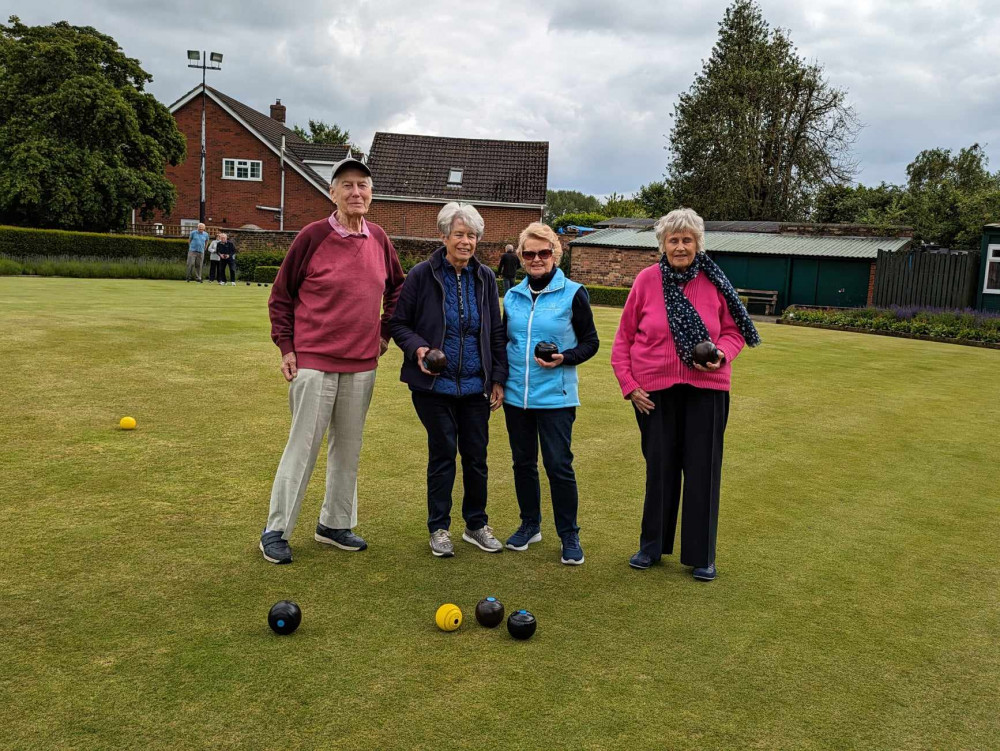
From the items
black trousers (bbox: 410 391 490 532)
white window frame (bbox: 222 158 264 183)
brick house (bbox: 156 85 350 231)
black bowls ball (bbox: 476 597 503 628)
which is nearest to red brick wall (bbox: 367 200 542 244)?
brick house (bbox: 156 85 350 231)

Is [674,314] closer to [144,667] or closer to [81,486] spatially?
[144,667]

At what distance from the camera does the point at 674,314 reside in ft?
14.6

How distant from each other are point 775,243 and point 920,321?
12.4 m

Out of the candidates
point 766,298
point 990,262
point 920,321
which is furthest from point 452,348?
point 766,298

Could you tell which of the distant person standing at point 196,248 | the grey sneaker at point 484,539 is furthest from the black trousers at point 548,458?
the distant person standing at point 196,248

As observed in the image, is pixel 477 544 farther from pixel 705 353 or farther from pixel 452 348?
pixel 705 353

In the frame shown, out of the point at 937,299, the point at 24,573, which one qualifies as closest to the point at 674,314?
the point at 24,573

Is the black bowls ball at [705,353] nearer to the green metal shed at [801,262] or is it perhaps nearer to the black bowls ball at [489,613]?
the black bowls ball at [489,613]

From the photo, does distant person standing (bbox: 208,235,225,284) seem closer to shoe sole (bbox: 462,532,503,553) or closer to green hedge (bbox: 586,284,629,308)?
green hedge (bbox: 586,284,629,308)

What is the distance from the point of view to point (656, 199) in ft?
208

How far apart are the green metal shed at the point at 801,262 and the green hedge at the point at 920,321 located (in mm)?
7488

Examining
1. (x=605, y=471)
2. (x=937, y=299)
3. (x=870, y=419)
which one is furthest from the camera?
(x=937, y=299)

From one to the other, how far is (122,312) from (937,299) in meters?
23.0

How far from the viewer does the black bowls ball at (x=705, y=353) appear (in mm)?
4242
